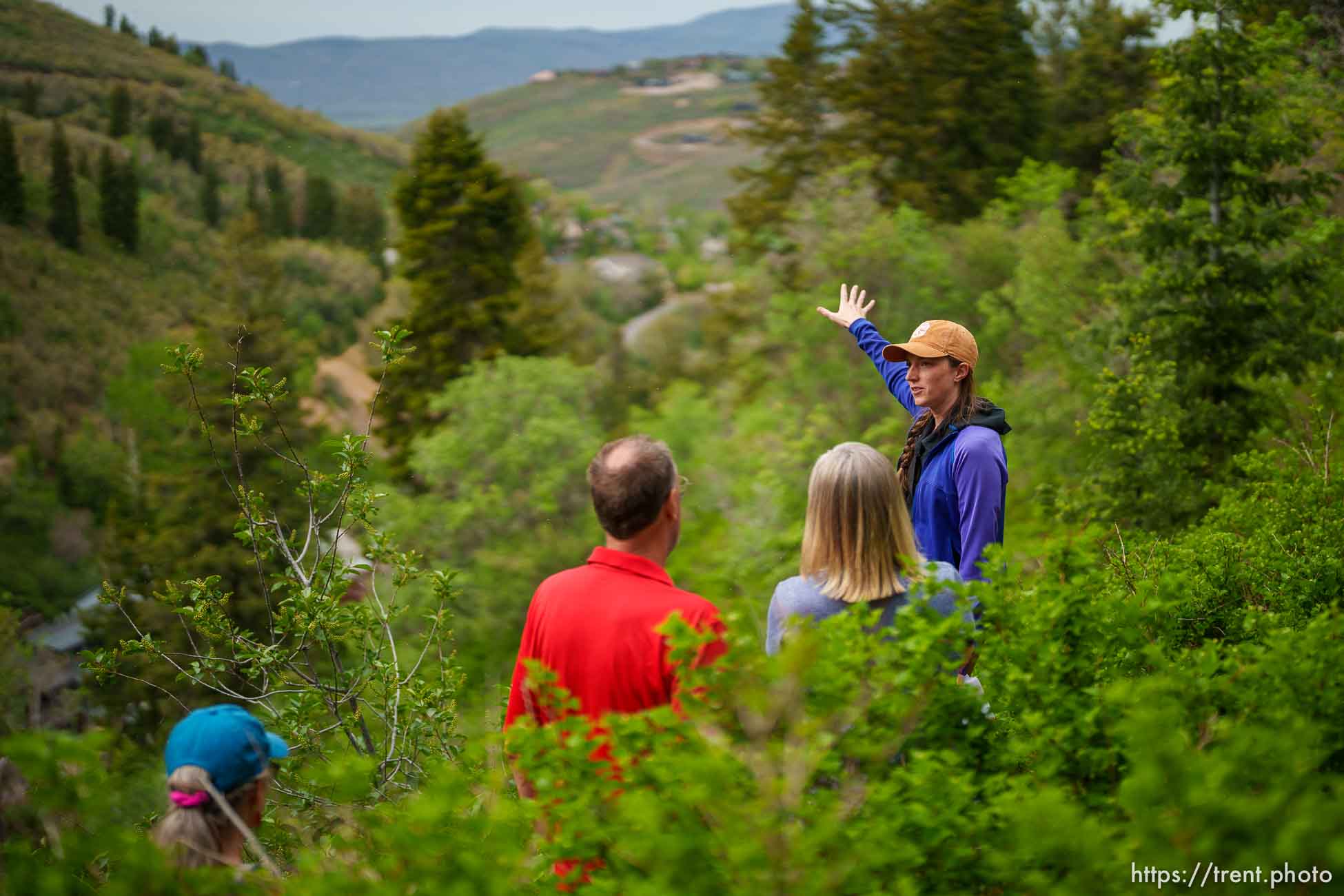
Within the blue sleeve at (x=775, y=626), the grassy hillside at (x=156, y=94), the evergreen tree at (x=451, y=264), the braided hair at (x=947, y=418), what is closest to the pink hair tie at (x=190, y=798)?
the blue sleeve at (x=775, y=626)

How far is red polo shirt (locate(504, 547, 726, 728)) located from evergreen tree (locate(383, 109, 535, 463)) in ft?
98.1

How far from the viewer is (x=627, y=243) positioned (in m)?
124

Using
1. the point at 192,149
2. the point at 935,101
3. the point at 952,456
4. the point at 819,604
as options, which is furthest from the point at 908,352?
the point at 192,149

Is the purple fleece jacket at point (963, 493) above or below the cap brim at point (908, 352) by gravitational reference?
below

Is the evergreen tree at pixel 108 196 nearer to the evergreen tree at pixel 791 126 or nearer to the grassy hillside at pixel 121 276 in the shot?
the grassy hillside at pixel 121 276

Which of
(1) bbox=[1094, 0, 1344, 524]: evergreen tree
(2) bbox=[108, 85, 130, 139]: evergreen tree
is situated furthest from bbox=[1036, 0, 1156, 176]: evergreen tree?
(2) bbox=[108, 85, 130, 139]: evergreen tree

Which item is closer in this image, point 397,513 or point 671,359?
point 397,513

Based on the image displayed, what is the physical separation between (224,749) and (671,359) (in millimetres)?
54889

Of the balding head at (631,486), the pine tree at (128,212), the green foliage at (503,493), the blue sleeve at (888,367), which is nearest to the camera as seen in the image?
the balding head at (631,486)

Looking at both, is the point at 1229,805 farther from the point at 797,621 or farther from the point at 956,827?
the point at 797,621

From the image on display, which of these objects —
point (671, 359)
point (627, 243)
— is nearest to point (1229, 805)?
point (671, 359)

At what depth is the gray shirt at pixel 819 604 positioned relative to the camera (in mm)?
3090

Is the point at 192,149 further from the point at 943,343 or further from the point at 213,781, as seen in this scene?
the point at 213,781

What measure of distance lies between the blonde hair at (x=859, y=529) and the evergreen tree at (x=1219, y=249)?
750 centimetres
